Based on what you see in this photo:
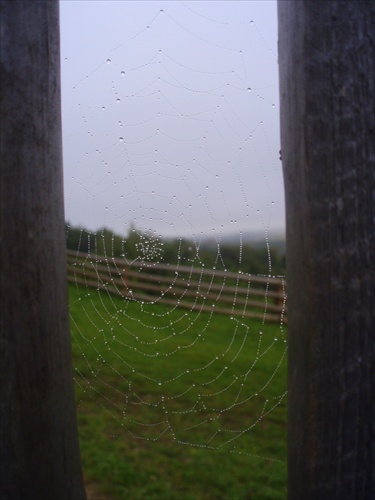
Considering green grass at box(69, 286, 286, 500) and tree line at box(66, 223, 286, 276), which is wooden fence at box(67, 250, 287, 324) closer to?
Answer: tree line at box(66, 223, 286, 276)

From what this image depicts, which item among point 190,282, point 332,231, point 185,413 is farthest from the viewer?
point 185,413

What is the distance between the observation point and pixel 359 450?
888 millimetres

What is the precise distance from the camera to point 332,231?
863mm

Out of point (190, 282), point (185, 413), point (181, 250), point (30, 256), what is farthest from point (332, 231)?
point (185, 413)

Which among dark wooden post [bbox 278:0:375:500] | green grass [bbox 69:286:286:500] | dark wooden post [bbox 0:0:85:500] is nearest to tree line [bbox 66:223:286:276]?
green grass [bbox 69:286:286:500]

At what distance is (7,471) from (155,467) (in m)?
2.57

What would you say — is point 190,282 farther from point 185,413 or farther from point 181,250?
point 185,413

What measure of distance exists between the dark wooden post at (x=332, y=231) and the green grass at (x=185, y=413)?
1.66m

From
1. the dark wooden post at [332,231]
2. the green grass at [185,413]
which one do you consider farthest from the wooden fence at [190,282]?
the dark wooden post at [332,231]

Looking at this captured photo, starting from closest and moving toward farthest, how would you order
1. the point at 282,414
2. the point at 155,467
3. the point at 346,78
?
the point at 346,78
the point at 155,467
the point at 282,414

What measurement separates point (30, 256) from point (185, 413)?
259cm

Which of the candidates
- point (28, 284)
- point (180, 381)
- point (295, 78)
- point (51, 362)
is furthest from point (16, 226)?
point (180, 381)

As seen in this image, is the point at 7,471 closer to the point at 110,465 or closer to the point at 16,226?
the point at 16,226

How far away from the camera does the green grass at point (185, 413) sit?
2.71 meters
